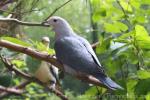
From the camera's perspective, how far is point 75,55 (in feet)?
1.71

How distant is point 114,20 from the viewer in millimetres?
427

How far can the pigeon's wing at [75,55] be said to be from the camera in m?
0.48

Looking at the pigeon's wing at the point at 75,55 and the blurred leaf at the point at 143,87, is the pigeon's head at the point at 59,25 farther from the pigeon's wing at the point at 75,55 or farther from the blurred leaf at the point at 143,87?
the blurred leaf at the point at 143,87

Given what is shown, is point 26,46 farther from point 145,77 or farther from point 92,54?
point 145,77

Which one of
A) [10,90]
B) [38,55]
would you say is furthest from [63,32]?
[10,90]

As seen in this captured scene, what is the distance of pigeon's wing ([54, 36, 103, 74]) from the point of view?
48 cm

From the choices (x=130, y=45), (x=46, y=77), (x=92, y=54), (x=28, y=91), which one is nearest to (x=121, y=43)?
(x=130, y=45)

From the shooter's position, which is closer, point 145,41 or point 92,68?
point 145,41

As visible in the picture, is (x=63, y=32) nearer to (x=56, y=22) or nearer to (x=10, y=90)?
(x=56, y=22)

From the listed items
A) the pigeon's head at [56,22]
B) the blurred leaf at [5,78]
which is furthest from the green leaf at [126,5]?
the blurred leaf at [5,78]

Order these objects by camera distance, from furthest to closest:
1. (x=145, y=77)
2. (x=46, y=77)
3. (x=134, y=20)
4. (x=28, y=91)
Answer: (x=28, y=91) < (x=46, y=77) < (x=134, y=20) < (x=145, y=77)

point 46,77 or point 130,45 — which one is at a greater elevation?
point 130,45

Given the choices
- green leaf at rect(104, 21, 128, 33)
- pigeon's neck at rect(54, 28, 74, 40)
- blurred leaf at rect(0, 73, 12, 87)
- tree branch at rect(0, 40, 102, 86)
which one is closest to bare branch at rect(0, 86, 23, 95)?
blurred leaf at rect(0, 73, 12, 87)

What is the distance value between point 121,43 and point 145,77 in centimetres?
7
